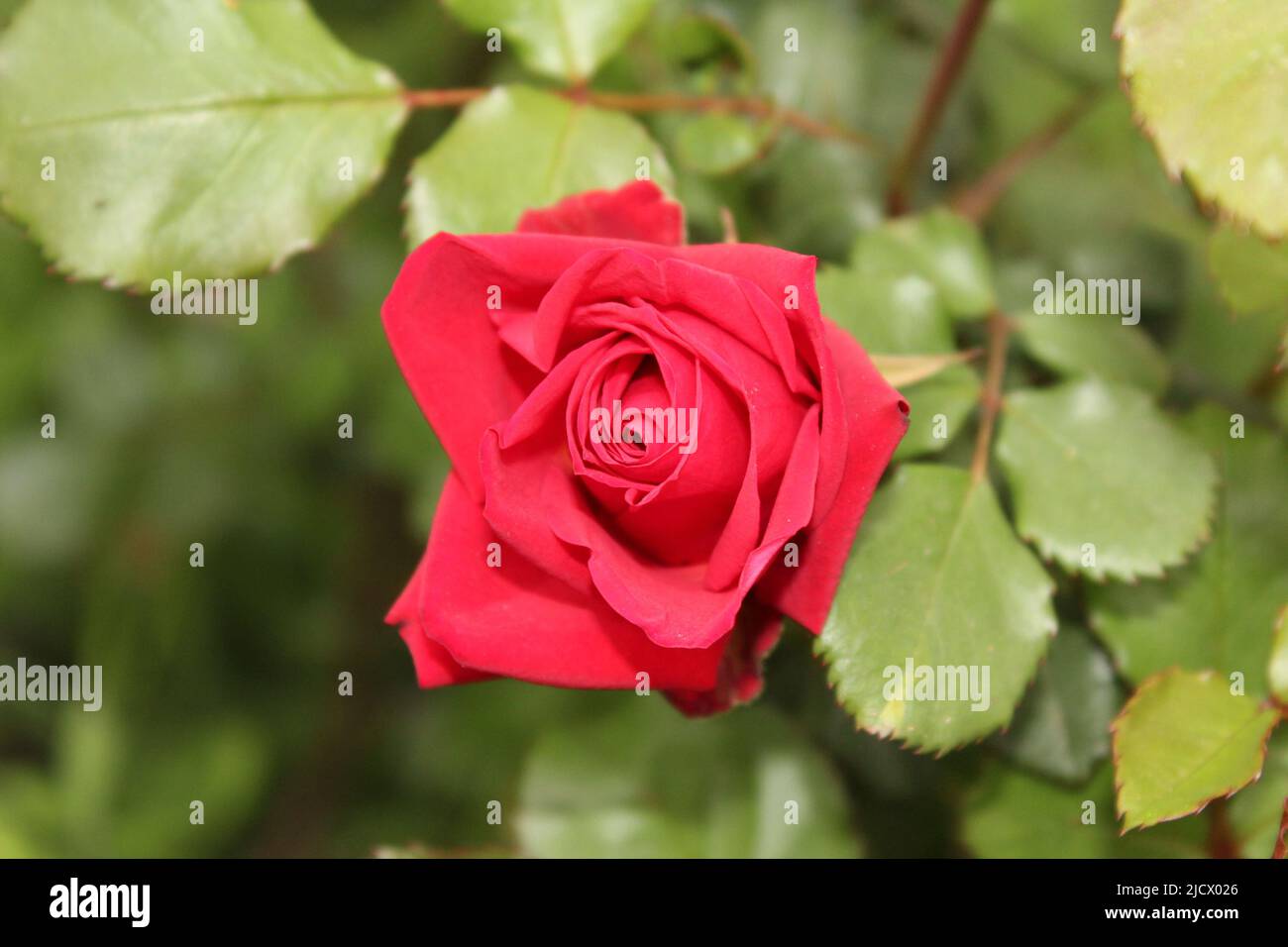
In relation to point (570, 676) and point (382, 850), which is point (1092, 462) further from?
point (382, 850)

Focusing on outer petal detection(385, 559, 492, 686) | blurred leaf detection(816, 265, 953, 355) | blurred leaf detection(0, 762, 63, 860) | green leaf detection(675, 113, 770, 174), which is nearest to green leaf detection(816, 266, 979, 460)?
blurred leaf detection(816, 265, 953, 355)

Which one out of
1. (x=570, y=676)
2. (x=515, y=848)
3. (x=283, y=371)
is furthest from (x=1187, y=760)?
(x=283, y=371)

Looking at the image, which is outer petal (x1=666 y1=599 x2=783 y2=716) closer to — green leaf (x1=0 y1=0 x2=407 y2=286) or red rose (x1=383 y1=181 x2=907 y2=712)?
red rose (x1=383 y1=181 x2=907 y2=712)

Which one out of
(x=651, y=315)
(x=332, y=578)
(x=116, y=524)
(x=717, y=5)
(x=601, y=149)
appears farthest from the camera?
(x=332, y=578)

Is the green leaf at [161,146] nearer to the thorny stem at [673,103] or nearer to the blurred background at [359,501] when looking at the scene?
the thorny stem at [673,103]

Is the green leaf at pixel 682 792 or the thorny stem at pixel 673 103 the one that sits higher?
the thorny stem at pixel 673 103

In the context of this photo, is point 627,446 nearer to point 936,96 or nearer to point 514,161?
point 514,161

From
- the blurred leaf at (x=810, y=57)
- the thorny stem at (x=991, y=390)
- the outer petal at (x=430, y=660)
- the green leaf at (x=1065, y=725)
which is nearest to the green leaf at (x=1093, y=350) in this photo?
the thorny stem at (x=991, y=390)
